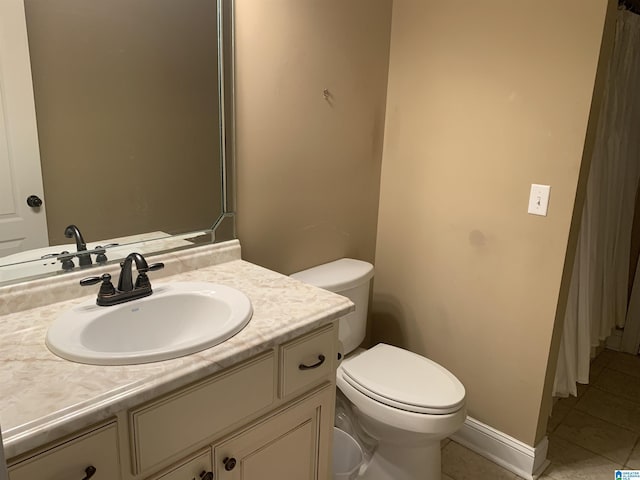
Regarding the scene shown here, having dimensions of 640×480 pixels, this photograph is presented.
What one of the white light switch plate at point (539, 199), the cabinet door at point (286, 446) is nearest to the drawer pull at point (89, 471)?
the cabinet door at point (286, 446)

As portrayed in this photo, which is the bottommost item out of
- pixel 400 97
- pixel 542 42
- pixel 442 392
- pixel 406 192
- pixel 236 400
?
pixel 442 392

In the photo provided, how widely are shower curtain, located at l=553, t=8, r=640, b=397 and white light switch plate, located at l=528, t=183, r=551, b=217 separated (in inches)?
14.5

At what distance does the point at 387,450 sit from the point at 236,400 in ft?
2.95

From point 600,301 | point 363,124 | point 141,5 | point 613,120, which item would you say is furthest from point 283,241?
point 600,301

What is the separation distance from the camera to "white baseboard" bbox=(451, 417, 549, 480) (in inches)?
76.7

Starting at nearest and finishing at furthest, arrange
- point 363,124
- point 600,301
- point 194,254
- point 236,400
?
point 236,400 < point 194,254 < point 363,124 < point 600,301

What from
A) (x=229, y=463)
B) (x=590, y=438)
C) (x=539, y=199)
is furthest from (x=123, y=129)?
(x=590, y=438)

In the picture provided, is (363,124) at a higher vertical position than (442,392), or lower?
higher

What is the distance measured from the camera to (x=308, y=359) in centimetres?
127

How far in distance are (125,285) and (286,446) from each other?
23.9 inches

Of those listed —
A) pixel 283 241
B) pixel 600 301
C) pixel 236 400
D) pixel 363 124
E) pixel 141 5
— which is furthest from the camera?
pixel 600 301

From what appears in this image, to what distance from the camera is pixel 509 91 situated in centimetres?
179

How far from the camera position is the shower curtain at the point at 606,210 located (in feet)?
6.78

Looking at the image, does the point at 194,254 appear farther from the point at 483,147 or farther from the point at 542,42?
the point at 542,42
